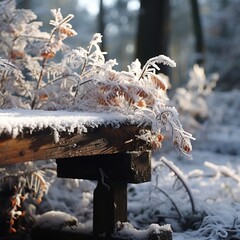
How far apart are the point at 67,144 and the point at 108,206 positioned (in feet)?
2.53

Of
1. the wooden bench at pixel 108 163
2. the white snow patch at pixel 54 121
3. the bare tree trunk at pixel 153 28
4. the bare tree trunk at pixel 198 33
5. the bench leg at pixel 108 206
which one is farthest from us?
the bare tree trunk at pixel 198 33

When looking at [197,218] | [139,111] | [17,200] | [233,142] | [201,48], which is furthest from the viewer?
[201,48]

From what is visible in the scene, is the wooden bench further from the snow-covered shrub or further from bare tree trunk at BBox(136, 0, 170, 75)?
bare tree trunk at BBox(136, 0, 170, 75)

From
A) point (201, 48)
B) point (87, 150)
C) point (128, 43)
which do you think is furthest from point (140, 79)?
point (128, 43)

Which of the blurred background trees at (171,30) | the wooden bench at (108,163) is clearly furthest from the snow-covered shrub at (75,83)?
the blurred background trees at (171,30)

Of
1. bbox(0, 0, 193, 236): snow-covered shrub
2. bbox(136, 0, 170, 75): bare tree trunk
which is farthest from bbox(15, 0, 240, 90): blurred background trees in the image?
bbox(0, 0, 193, 236): snow-covered shrub

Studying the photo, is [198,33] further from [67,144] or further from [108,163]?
[67,144]

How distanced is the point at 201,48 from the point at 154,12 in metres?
5.97

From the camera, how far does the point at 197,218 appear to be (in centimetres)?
393

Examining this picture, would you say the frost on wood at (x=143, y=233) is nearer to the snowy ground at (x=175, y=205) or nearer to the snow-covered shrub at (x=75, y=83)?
the snowy ground at (x=175, y=205)

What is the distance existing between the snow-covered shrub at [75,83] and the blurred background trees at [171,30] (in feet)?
14.1

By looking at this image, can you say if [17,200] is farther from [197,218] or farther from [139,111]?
[197,218]

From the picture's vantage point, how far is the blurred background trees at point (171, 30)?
9961 mm

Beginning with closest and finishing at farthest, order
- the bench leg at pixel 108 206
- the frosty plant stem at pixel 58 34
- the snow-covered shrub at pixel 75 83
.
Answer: the snow-covered shrub at pixel 75 83
the bench leg at pixel 108 206
the frosty plant stem at pixel 58 34
